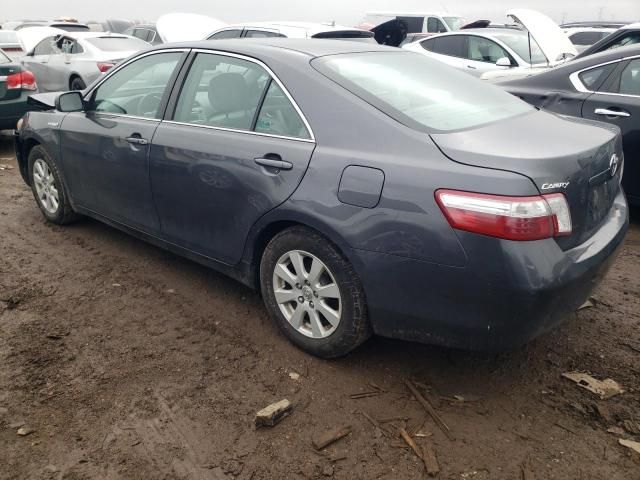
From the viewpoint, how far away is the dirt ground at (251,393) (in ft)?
7.78

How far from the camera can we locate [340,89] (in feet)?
9.38

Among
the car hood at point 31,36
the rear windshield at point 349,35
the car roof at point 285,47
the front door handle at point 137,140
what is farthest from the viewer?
the car hood at point 31,36

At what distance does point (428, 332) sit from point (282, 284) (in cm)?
87

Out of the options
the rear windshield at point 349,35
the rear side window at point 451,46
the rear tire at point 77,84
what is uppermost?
the rear windshield at point 349,35

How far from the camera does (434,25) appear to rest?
56.9ft

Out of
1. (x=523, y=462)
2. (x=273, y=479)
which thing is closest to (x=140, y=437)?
(x=273, y=479)

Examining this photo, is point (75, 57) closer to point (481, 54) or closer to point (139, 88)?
point (481, 54)

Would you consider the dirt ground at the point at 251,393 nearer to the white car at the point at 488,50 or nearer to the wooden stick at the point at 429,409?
the wooden stick at the point at 429,409

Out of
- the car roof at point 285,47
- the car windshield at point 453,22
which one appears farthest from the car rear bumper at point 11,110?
the car windshield at point 453,22

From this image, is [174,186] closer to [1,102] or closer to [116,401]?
[116,401]

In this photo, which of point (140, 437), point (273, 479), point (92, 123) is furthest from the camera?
point (92, 123)

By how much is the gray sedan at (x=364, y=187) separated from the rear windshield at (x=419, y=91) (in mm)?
14

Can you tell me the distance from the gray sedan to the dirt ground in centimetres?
32

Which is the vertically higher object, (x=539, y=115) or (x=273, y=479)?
(x=539, y=115)
